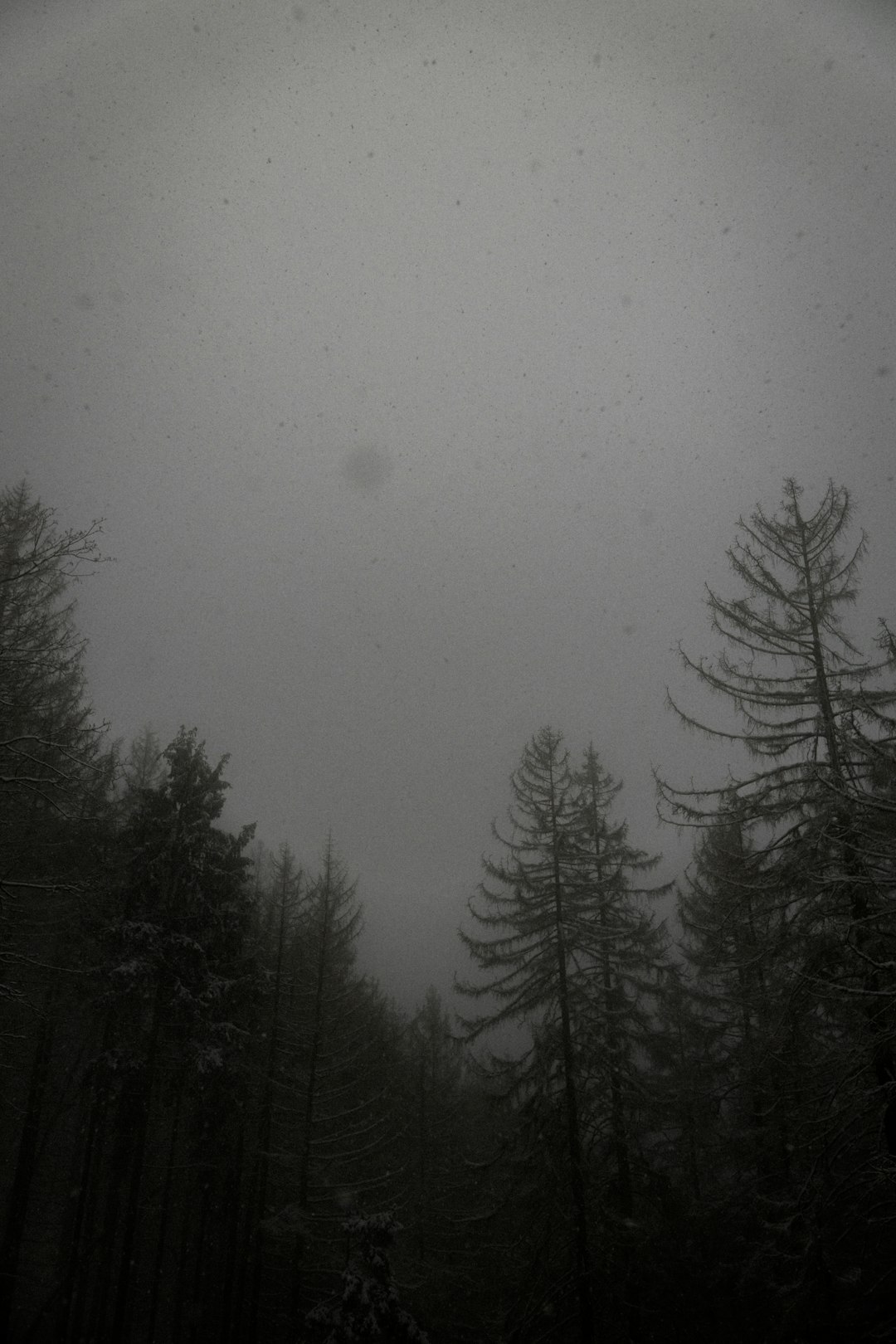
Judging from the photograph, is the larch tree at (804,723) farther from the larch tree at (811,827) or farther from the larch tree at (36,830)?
the larch tree at (36,830)

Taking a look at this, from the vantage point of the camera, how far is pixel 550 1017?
12930 mm

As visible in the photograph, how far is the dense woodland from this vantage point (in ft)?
27.8

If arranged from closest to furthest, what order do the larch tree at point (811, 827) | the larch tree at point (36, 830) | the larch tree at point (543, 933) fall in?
1. the larch tree at point (811, 827)
2. the larch tree at point (36, 830)
3. the larch tree at point (543, 933)

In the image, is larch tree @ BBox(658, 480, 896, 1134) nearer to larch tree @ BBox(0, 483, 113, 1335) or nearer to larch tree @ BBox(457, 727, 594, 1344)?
larch tree @ BBox(457, 727, 594, 1344)

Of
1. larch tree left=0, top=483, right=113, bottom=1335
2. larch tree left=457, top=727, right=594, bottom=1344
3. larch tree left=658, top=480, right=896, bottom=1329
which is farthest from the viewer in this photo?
larch tree left=457, top=727, right=594, bottom=1344

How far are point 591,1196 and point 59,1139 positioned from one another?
912 inches

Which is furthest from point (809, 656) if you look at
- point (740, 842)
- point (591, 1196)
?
point (591, 1196)

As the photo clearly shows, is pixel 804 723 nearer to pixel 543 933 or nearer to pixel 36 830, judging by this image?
pixel 543 933

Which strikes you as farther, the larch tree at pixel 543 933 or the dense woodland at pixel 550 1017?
the larch tree at pixel 543 933

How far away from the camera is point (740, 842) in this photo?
1338 centimetres

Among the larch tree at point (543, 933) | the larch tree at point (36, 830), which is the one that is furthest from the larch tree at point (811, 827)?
the larch tree at point (36, 830)

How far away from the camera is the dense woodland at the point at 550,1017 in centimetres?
846

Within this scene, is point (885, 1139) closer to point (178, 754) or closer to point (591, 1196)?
point (591, 1196)

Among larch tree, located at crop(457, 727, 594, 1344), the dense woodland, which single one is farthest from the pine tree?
larch tree, located at crop(457, 727, 594, 1344)
